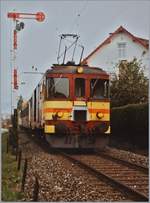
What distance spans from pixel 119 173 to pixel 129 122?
4.13m

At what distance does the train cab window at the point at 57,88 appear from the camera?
30.1 feet

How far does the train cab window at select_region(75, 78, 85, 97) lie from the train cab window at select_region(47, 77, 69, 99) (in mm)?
210

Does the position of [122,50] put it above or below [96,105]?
above

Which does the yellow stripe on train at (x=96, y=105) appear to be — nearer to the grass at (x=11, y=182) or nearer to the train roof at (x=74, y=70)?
the train roof at (x=74, y=70)

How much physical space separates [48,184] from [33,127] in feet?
16.3

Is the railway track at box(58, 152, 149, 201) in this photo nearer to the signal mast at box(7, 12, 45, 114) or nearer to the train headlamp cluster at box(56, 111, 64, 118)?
the train headlamp cluster at box(56, 111, 64, 118)

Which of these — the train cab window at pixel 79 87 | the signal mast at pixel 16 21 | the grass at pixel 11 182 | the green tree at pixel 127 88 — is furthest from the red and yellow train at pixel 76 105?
the signal mast at pixel 16 21

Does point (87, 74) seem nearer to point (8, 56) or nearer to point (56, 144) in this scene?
point (56, 144)

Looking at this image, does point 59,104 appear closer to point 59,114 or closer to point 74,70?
point 59,114

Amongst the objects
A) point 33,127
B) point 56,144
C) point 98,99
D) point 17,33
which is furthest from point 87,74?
point 17,33

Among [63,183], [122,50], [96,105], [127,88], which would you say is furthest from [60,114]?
[63,183]

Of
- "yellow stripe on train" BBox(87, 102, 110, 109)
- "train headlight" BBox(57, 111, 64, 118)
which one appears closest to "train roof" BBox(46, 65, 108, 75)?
"yellow stripe on train" BBox(87, 102, 110, 109)

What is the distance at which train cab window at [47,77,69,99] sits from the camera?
9.17m

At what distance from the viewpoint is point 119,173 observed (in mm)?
7020
